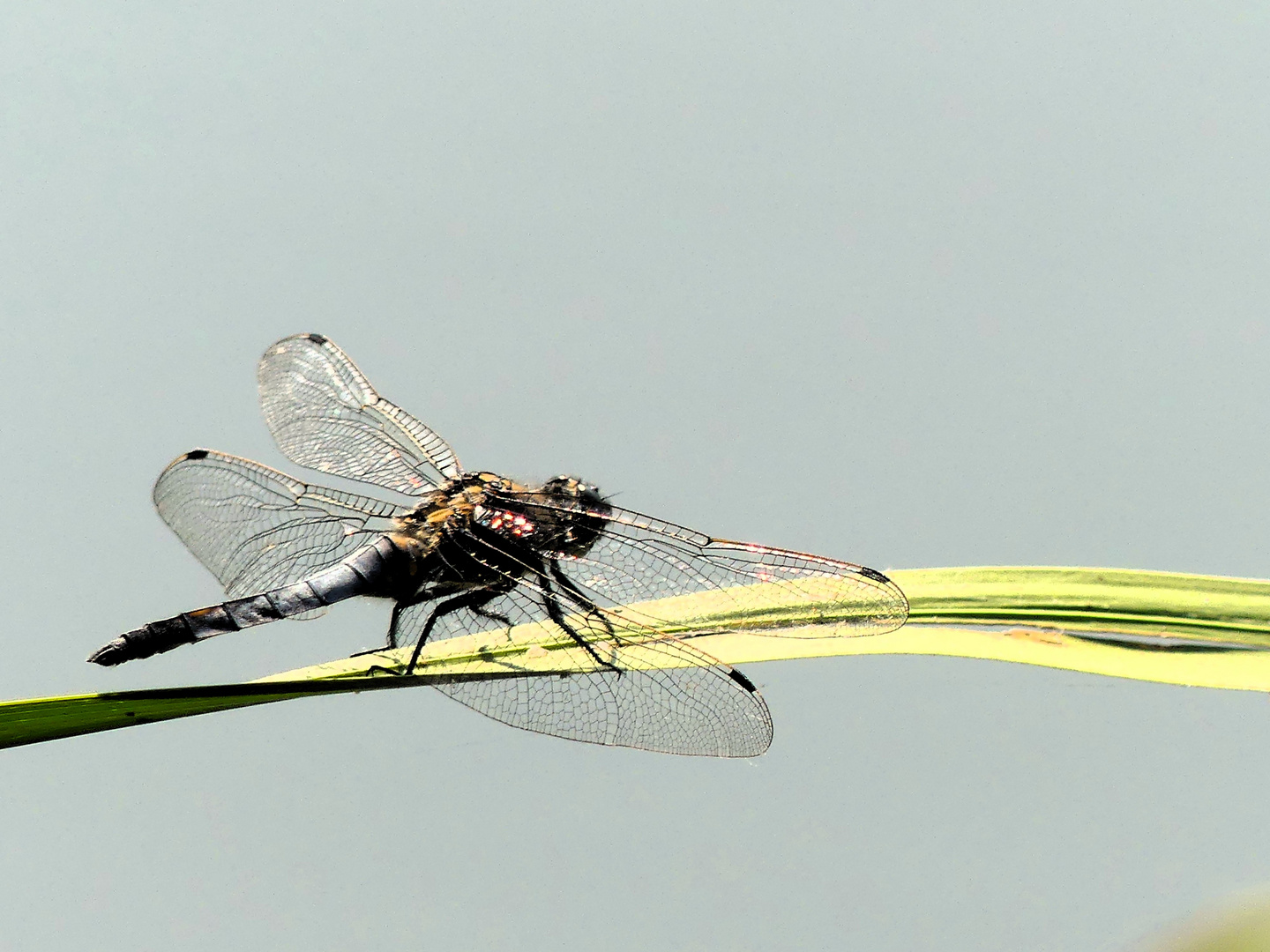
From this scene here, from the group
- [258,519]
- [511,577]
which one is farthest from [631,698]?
[258,519]

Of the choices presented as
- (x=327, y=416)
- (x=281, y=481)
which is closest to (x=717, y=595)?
(x=281, y=481)

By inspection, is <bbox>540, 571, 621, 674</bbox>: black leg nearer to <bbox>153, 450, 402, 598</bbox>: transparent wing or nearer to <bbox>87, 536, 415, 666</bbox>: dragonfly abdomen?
<bbox>87, 536, 415, 666</bbox>: dragonfly abdomen

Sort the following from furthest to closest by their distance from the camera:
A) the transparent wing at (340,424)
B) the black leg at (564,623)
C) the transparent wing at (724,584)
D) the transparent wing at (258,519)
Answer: the transparent wing at (340,424) → the transparent wing at (258,519) → the black leg at (564,623) → the transparent wing at (724,584)

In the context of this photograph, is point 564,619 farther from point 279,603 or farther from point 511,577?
point 279,603

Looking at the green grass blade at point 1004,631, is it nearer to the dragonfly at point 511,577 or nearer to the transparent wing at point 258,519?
the dragonfly at point 511,577

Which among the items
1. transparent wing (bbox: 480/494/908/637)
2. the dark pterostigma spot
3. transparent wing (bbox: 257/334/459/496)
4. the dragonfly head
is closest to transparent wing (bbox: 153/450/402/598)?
transparent wing (bbox: 257/334/459/496)

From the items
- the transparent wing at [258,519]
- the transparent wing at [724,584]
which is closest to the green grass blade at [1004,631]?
the transparent wing at [724,584]
